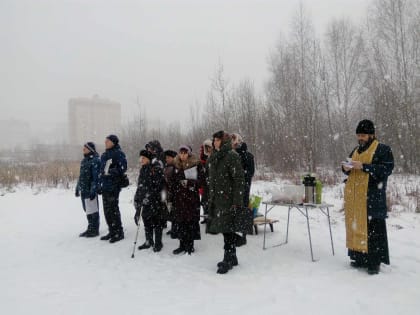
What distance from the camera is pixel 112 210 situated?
647 centimetres

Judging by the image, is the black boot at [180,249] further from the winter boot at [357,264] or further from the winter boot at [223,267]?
the winter boot at [357,264]

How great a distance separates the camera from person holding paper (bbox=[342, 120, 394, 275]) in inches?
171

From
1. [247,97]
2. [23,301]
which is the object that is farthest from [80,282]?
[247,97]

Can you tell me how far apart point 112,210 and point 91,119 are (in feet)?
345

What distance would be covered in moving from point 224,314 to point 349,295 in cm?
147

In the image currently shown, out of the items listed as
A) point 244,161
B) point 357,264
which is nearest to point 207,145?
point 244,161

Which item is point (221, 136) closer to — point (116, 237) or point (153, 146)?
point (153, 146)

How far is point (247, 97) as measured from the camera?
24.5 meters

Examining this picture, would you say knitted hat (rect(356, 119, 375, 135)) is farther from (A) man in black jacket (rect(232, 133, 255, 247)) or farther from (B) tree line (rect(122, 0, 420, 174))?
(B) tree line (rect(122, 0, 420, 174))

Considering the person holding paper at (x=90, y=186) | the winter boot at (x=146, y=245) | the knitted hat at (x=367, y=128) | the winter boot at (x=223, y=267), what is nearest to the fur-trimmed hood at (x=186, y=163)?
the winter boot at (x=146, y=245)

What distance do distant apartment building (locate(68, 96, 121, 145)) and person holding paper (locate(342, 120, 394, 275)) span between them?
309ft

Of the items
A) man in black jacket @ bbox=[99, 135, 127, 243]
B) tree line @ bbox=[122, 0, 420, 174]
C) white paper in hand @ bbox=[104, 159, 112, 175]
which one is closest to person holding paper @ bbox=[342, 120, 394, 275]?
man in black jacket @ bbox=[99, 135, 127, 243]

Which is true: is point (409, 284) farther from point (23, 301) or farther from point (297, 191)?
point (23, 301)

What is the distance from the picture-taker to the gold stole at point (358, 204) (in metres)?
4.45
